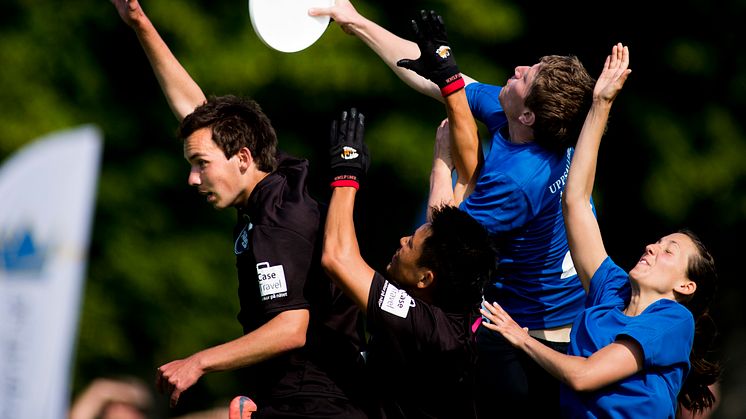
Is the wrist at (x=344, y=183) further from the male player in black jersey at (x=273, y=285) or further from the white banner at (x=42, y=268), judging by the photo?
the white banner at (x=42, y=268)

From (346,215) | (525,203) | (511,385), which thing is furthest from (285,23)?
(511,385)

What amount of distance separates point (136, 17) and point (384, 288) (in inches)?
75.4

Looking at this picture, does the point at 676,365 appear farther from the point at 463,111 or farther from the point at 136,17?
the point at 136,17

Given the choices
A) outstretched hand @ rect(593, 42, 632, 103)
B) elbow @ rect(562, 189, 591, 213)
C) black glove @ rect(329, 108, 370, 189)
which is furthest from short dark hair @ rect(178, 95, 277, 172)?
outstretched hand @ rect(593, 42, 632, 103)

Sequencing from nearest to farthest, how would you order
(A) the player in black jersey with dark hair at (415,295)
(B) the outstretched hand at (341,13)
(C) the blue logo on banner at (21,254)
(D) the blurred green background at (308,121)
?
1. (A) the player in black jersey with dark hair at (415,295)
2. (B) the outstretched hand at (341,13)
3. (C) the blue logo on banner at (21,254)
4. (D) the blurred green background at (308,121)

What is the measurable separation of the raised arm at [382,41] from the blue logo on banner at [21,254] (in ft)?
10.3

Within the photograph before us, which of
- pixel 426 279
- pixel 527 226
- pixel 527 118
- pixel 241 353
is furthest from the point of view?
pixel 527 226

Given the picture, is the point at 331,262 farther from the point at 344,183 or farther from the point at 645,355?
the point at 645,355

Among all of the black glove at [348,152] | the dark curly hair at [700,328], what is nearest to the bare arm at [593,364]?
the dark curly hair at [700,328]

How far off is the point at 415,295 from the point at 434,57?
3.36 ft

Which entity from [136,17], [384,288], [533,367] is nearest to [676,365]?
[533,367]

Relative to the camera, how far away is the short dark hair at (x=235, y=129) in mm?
5230

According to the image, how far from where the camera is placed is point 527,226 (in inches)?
219

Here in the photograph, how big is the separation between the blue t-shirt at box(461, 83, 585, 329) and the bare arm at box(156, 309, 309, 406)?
1029 mm
